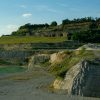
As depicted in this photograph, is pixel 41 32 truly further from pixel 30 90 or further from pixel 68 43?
pixel 30 90

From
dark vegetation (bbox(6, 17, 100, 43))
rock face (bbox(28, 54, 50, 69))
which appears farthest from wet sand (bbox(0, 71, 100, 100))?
dark vegetation (bbox(6, 17, 100, 43))

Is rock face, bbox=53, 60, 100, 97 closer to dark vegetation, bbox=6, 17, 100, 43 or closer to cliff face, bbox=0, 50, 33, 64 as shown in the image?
cliff face, bbox=0, 50, 33, 64

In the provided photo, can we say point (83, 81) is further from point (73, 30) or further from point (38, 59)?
point (73, 30)

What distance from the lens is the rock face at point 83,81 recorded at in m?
36.4

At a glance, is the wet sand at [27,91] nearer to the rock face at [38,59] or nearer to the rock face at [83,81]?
the rock face at [83,81]

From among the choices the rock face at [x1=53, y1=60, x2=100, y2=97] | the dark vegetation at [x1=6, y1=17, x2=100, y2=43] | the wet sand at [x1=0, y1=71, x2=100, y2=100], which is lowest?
the wet sand at [x1=0, y1=71, x2=100, y2=100]

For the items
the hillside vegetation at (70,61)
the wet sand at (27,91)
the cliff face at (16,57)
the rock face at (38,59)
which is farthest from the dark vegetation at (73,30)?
the wet sand at (27,91)

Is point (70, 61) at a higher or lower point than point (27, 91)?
higher

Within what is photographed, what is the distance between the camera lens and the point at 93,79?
123ft

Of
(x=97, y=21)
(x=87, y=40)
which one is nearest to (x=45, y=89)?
(x=87, y=40)

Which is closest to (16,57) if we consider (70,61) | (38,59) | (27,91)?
(38,59)

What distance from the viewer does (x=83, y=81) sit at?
122 feet

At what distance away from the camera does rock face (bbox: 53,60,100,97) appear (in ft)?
120

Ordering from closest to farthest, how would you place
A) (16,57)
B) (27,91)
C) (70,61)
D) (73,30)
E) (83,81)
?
(83,81) → (27,91) → (70,61) → (16,57) → (73,30)
